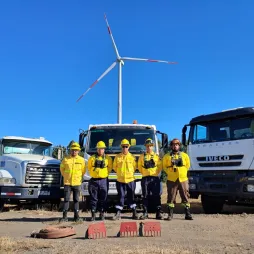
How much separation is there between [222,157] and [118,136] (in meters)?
2.90

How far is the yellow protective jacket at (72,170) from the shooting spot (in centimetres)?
855

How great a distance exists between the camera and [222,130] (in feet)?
32.3

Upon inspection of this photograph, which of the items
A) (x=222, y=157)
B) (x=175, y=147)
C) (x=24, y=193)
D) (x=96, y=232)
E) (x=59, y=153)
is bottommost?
(x=96, y=232)

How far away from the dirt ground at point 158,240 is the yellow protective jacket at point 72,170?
0.89 m

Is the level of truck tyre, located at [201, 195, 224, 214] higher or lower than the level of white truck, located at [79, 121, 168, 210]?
lower

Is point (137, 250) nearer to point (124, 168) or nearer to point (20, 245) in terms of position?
point (20, 245)

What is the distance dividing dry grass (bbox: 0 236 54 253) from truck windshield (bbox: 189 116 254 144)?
547 centimetres

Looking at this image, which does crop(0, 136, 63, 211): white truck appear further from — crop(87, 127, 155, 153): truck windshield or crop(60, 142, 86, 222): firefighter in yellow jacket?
crop(60, 142, 86, 222): firefighter in yellow jacket

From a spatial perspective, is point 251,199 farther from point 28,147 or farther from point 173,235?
point 28,147

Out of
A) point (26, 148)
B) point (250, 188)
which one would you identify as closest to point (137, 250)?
point (250, 188)

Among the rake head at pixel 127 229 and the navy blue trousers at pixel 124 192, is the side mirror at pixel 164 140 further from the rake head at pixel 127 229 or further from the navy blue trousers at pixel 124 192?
the rake head at pixel 127 229

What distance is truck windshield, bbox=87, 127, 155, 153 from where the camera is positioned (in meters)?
10.5

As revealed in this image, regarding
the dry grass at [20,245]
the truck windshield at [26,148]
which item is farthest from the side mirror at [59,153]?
the dry grass at [20,245]

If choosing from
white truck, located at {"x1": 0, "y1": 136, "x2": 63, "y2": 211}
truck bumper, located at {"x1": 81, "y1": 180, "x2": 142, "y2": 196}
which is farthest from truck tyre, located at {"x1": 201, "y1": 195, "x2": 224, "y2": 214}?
white truck, located at {"x1": 0, "y1": 136, "x2": 63, "y2": 211}
